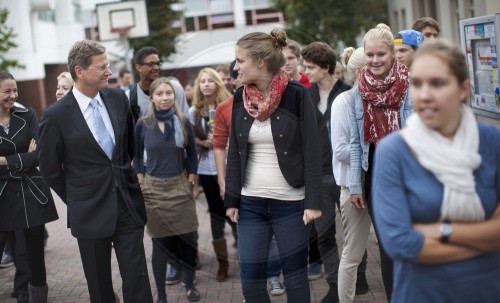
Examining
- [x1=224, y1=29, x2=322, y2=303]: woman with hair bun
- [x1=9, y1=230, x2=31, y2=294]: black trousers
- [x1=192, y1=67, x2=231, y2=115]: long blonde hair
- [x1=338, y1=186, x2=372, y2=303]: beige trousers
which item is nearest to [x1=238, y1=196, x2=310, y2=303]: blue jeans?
[x1=224, y1=29, x2=322, y2=303]: woman with hair bun

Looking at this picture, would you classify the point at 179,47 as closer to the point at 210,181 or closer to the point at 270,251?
the point at 210,181

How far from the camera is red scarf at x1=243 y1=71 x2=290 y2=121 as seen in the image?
4.93m

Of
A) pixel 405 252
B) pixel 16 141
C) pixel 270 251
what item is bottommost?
pixel 270 251

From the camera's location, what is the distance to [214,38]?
22.0ft

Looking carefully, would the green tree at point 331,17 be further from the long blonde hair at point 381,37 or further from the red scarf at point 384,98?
the red scarf at point 384,98

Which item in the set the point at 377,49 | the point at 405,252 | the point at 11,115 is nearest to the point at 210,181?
the point at 11,115

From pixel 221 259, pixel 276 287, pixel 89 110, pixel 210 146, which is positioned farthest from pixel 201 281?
pixel 89 110

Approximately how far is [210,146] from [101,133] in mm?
2576

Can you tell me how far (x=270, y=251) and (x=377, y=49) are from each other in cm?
145

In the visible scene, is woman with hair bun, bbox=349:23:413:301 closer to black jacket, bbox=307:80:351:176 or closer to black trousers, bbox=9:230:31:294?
black jacket, bbox=307:80:351:176

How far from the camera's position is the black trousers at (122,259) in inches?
219

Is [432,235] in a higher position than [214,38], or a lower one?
lower

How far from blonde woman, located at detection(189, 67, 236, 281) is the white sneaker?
2.22ft

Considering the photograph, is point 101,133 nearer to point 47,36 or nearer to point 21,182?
point 21,182
